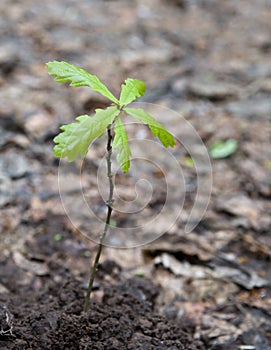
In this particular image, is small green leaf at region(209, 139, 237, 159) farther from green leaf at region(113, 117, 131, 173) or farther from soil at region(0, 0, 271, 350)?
green leaf at region(113, 117, 131, 173)

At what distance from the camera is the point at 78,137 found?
1.46 m

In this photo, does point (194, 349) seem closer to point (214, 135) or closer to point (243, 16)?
point (214, 135)

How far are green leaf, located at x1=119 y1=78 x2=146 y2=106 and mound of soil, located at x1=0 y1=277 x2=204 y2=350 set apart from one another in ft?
2.92

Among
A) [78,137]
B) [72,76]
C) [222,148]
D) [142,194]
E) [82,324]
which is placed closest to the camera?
[78,137]

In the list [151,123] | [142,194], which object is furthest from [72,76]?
[142,194]

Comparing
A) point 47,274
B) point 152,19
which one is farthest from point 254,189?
point 152,19

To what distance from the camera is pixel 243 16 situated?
201 inches

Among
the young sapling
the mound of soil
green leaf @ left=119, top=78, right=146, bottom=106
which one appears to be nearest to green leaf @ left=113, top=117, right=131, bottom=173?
the young sapling

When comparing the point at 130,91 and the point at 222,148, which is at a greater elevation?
the point at 130,91

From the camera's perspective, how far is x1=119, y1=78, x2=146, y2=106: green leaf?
162 centimetres

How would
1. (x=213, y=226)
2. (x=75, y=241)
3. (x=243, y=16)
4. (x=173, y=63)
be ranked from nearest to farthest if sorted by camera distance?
(x=75, y=241)
(x=213, y=226)
(x=173, y=63)
(x=243, y=16)

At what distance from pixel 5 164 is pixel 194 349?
5.55ft

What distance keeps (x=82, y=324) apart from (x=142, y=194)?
4.11 feet

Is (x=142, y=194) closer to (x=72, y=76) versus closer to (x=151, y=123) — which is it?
(x=151, y=123)
